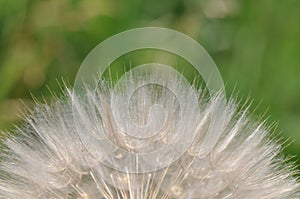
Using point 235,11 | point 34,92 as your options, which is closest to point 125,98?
point 34,92

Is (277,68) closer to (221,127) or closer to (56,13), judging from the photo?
(56,13)

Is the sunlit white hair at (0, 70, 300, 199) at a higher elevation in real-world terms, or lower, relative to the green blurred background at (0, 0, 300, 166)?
lower

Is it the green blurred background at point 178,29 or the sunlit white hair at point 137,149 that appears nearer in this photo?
the sunlit white hair at point 137,149

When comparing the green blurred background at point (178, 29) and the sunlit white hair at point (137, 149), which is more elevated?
the green blurred background at point (178, 29)

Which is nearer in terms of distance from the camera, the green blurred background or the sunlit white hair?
the sunlit white hair
